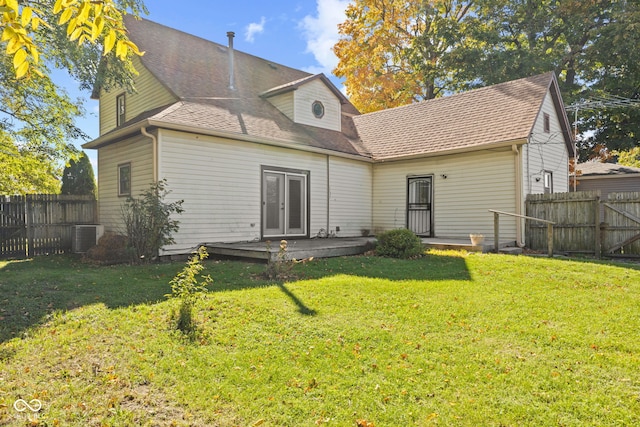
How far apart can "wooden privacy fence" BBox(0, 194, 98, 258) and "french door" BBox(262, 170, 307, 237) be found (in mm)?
Result: 5506

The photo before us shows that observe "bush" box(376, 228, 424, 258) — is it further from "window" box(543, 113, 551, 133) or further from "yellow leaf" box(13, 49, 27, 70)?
"yellow leaf" box(13, 49, 27, 70)

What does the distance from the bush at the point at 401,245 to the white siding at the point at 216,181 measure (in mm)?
3579

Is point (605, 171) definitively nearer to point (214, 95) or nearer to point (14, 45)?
point (214, 95)

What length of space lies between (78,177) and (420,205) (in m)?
11.3

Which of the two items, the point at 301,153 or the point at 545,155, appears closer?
the point at 301,153

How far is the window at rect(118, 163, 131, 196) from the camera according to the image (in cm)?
1063

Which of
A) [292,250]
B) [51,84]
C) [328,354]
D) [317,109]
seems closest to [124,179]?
[51,84]

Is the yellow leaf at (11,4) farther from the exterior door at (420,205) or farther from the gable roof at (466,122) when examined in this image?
the exterior door at (420,205)

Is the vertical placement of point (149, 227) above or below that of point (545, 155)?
below

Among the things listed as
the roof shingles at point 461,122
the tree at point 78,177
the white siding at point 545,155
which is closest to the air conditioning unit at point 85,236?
the tree at point 78,177

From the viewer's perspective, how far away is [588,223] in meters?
A: 10.2

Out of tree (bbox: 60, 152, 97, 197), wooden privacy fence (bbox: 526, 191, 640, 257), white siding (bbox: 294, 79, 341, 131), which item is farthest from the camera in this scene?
A: white siding (bbox: 294, 79, 341, 131)

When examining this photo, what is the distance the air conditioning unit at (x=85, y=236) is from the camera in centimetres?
1086

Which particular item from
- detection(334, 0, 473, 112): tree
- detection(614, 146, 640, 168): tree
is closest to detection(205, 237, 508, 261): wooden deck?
detection(334, 0, 473, 112): tree
